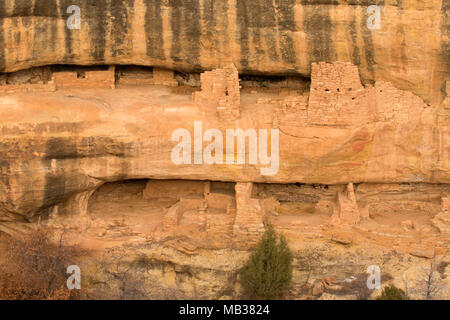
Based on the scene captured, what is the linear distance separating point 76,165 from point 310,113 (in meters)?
4.23

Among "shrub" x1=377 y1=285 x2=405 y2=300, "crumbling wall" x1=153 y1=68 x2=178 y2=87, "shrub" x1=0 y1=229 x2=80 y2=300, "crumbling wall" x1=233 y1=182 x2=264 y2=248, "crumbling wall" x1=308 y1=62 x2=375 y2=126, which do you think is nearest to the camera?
"shrub" x1=377 y1=285 x2=405 y2=300

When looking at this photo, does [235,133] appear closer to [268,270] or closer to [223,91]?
[223,91]

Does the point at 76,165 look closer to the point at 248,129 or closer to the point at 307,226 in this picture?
the point at 248,129

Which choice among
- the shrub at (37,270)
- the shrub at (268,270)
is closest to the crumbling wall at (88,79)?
the shrub at (37,270)

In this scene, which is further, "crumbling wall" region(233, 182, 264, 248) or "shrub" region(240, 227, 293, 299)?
"crumbling wall" region(233, 182, 264, 248)

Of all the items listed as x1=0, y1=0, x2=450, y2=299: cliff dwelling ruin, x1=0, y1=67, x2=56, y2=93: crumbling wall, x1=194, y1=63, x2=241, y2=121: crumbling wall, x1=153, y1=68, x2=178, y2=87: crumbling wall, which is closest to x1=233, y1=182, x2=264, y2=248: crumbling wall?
x1=0, y1=0, x2=450, y2=299: cliff dwelling ruin

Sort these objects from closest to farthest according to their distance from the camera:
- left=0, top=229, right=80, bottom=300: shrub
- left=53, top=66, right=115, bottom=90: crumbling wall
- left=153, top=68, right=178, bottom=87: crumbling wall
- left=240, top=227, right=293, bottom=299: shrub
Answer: left=240, top=227, right=293, bottom=299: shrub
left=0, top=229, right=80, bottom=300: shrub
left=53, top=66, right=115, bottom=90: crumbling wall
left=153, top=68, right=178, bottom=87: crumbling wall

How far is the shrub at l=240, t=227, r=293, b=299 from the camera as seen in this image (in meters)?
8.70

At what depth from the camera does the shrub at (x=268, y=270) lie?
8.70 metres

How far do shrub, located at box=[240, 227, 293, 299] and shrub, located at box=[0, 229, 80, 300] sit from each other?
300cm

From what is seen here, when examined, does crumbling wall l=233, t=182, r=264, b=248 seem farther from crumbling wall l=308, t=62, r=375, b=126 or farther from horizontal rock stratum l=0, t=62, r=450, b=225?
crumbling wall l=308, t=62, r=375, b=126

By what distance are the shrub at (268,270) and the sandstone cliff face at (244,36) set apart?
3.40 metres

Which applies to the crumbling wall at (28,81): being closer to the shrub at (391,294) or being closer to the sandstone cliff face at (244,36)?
the sandstone cliff face at (244,36)

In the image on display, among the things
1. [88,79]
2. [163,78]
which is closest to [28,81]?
[88,79]
